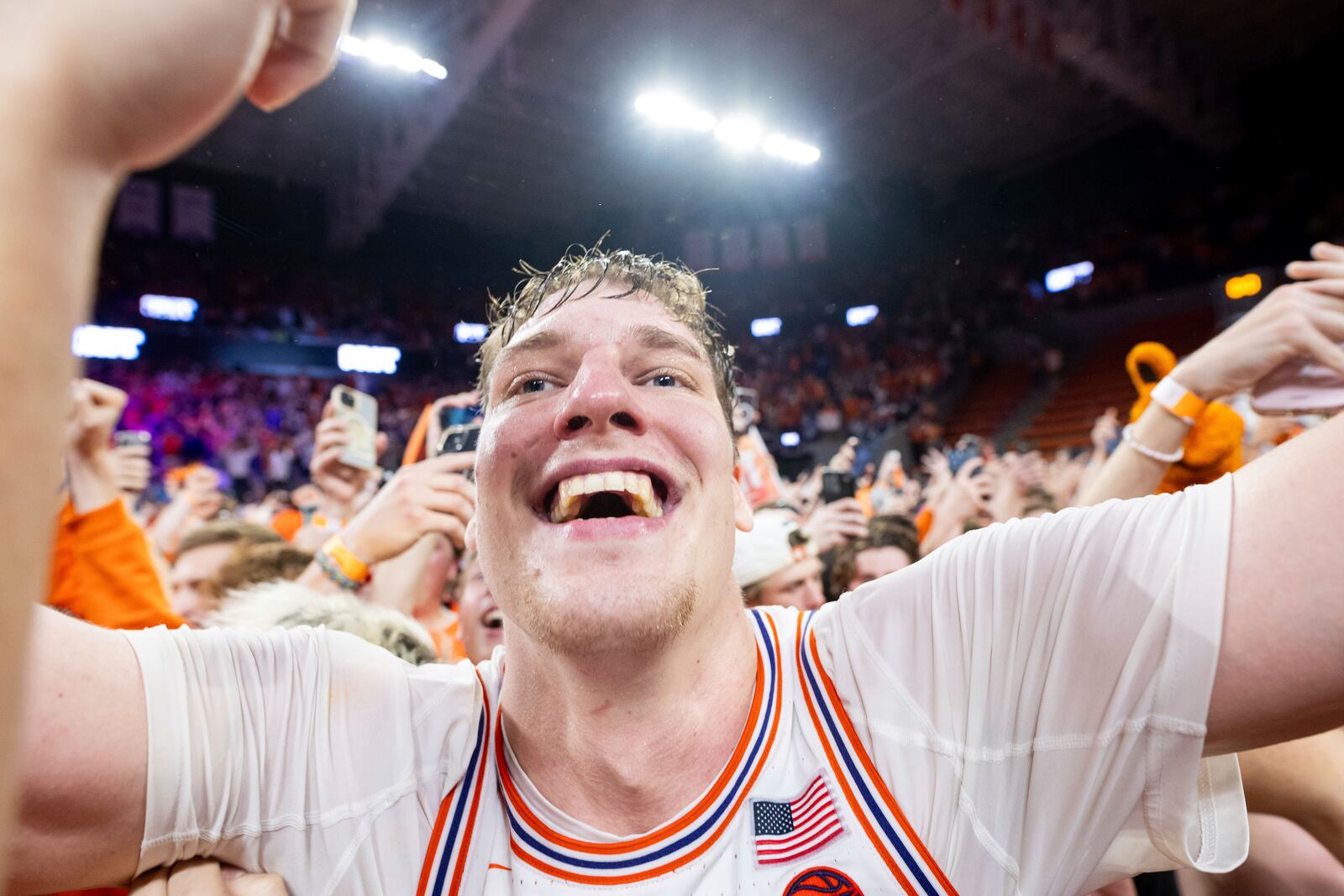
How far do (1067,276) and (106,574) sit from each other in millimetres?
13819

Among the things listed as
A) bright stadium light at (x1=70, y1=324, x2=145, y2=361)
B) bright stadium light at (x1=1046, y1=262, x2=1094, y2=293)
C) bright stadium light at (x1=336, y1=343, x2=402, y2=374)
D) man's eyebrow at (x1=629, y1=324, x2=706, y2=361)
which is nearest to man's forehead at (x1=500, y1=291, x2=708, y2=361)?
man's eyebrow at (x1=629, y1=324, x2=706, y2=361)

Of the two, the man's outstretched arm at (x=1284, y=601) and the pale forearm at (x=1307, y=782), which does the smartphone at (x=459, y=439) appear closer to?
the man's outstretched arm at (x=1284, y=601)

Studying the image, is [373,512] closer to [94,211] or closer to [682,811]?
[682,811]

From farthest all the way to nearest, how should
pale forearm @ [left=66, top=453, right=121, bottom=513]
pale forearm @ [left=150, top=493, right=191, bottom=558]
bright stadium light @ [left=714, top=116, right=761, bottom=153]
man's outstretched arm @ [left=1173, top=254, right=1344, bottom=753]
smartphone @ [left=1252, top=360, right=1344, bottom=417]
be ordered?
pale forearm @ [left=150, top=493, right=191, bottom=558], bright stadium light @ [left=714, top=116, right=761, bottom=153], pale forearm @ [left=66, top=453, right=121, bottom=513], smartphone @ [left=1252, top=360, right=1344, bottom=417], man's outstretched arm @ [left=1173, top=254, right=1344, bottom=753]

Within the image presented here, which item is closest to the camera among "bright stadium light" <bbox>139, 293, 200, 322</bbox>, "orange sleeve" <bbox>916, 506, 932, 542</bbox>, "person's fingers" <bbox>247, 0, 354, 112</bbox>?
"person's fingers" <bbox>247, 0, 354, 112</bbox>

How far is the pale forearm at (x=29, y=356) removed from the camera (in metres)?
0.22

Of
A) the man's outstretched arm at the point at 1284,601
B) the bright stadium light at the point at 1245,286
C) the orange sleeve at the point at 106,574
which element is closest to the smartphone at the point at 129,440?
the orange sleeve at the point at 106,574

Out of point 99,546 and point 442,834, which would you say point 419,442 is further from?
point 442,834

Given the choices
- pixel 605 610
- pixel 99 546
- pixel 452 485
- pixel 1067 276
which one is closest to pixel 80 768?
pixel 605 610

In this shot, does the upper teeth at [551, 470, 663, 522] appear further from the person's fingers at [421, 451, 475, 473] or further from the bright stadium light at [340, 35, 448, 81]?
the bright stadium light at [340, 35, 448, 81]

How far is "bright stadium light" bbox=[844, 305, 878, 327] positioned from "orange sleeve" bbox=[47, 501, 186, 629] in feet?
37.4

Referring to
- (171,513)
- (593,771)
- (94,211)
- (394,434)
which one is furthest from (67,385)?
(394,434)

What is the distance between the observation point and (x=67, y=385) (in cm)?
27

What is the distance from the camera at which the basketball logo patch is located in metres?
0.93
